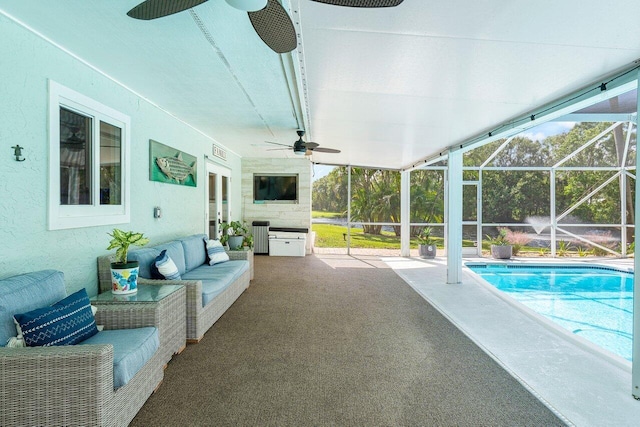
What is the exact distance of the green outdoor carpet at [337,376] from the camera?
2111 millimetres

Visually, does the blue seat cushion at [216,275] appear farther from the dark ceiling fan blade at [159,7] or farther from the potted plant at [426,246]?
→ the potted plant at [426,246]

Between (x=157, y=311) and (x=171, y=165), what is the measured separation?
294cm

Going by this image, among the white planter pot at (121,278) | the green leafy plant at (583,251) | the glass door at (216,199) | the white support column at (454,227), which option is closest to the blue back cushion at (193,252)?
the glass door at (216,199)

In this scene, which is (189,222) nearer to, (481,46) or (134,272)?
(134,272)

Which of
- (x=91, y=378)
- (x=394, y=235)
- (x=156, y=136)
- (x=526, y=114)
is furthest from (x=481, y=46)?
(x=394, y=235)

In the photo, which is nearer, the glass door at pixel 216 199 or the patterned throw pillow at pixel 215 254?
the patterned throw pillow at pixel 215 254

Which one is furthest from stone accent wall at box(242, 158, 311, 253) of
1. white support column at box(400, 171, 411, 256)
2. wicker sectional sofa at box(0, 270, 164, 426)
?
wicker sectional sofa at box(0, 270, 164, 426)

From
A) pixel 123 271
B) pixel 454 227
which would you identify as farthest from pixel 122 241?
pixel 454 227

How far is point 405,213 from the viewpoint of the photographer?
9305 millimetres

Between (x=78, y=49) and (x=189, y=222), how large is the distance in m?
3.23

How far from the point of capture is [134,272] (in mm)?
2885

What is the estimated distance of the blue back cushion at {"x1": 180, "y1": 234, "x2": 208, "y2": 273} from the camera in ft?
14.9

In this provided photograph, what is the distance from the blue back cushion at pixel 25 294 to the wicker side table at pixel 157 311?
31cm

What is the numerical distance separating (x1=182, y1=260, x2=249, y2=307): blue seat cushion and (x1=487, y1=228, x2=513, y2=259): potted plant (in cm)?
647
